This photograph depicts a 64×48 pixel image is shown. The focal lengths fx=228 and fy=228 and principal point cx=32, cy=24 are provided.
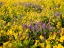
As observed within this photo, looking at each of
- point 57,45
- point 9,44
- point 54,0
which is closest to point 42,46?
point 57,45

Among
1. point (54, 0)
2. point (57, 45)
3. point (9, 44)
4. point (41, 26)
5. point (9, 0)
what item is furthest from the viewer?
point (9, 0)

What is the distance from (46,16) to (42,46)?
1914 millimetres

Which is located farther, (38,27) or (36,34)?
(38,27)

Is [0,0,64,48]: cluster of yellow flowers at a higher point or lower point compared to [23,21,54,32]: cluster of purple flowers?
lower

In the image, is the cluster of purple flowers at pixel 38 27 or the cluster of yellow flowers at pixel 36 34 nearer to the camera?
the cluster of yellow flowers at pixel 36 34

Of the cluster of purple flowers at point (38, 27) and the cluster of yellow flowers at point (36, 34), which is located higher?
the cluster of purple flowers at point (38, 27)

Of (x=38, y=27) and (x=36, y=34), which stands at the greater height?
(x=38, y=27)

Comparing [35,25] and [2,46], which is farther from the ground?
[35,25]

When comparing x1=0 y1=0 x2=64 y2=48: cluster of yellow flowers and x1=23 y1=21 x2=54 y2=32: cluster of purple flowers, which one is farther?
x1=23 y1=21 x2=54 y2=32: cluster of purple flowers

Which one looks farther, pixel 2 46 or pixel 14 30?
pixel 14 30

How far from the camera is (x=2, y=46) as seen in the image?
17.7 ft

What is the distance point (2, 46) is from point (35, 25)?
946 mm

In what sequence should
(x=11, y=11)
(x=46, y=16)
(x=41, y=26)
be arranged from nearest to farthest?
(x=41, y=26) → (x=46, y=16) → (x=11, y=11)

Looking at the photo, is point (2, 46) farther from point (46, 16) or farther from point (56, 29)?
point (46, 16)
